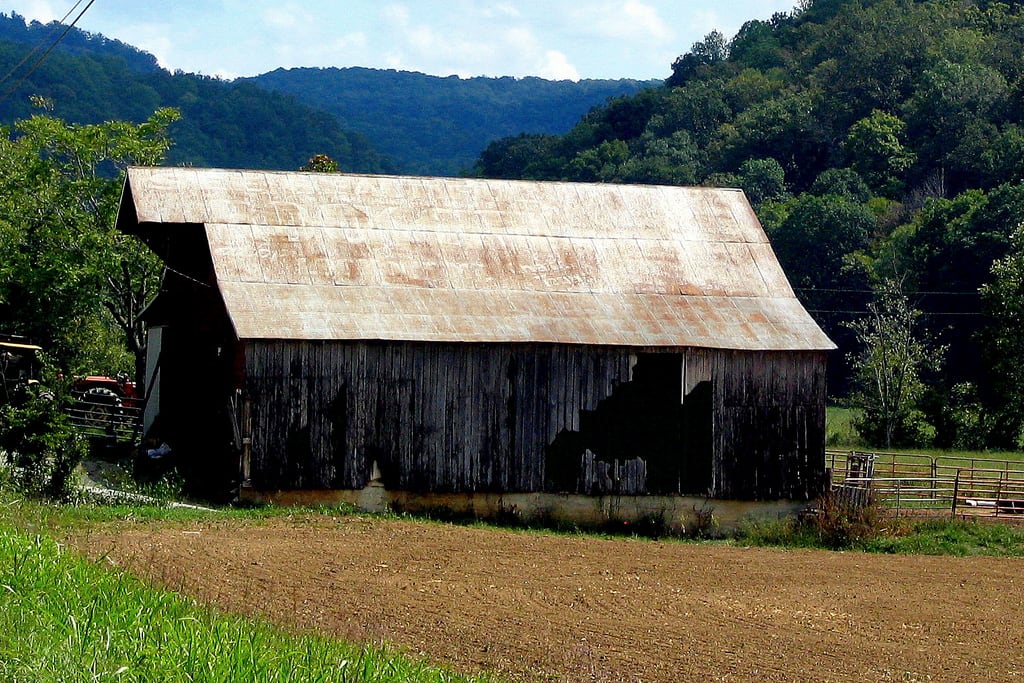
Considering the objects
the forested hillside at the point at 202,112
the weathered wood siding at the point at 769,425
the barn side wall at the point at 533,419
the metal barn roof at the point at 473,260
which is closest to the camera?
the barn side wall at the point at 533,419

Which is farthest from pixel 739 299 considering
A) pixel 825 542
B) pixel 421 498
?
pixel 421 498

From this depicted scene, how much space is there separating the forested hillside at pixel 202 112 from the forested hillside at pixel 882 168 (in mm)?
28460

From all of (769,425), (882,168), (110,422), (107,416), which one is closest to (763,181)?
(882,168)

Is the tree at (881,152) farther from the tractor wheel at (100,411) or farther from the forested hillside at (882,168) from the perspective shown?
the tractor wheel at (100,411)

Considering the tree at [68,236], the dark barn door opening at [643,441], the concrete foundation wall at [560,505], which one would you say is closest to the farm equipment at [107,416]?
the tree at [68,236]

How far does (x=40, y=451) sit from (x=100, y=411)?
503 inches

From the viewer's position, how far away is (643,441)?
77.5 ft

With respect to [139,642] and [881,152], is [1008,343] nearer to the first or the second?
[139,642]

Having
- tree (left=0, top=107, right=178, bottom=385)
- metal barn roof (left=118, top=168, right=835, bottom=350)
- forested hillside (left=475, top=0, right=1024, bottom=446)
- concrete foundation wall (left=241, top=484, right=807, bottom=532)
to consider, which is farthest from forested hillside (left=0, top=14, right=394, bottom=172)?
concrete foundation wall (left=241, top=484, right=807, bottom=532)

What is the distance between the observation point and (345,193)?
25578 mm

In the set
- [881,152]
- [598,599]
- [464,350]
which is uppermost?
[881,152]

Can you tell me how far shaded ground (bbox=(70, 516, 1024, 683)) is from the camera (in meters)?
12.8

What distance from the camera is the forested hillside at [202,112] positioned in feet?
419

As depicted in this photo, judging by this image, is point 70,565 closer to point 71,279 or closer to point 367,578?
point 367,578
